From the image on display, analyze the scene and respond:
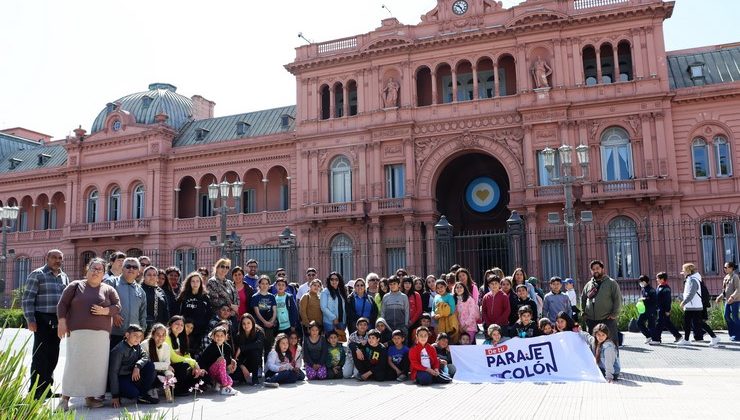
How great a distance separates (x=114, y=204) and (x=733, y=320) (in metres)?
37.2

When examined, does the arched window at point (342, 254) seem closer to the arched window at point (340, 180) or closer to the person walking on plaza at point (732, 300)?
the arched window at point (340, 180)

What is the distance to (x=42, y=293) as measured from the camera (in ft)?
31.2

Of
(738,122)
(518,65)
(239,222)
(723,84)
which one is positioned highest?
(518,65)

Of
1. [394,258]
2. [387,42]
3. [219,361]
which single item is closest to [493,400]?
[219,361]

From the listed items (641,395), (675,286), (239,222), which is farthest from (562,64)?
(641,395)

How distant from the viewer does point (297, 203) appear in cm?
3488

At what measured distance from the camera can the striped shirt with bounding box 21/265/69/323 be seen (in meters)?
9.34

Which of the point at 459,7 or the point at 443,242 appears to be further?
the point at 459,7

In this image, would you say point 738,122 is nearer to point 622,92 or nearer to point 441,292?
point 622,92

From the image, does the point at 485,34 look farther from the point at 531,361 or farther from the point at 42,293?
the point at 42,293

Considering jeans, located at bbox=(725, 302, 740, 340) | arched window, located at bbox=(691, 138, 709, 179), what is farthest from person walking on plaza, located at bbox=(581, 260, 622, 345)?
arched window, located at bbox=(691, 138, 709, 179)

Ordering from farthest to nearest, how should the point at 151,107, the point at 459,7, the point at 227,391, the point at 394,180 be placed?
the point at 151,107, the point at 394,180, the point at 459,7, the point at 227,391

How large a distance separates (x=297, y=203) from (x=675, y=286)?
64.3ft

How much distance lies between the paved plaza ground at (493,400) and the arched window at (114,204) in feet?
103
